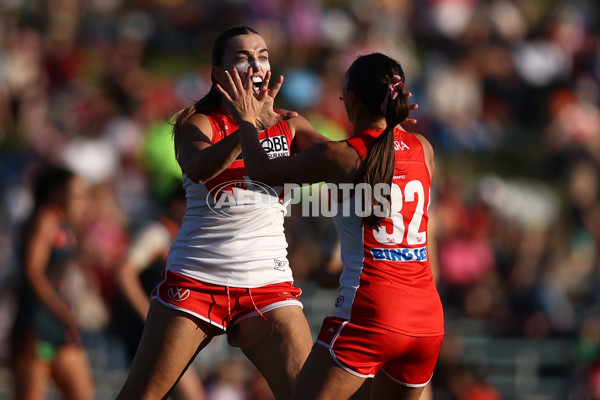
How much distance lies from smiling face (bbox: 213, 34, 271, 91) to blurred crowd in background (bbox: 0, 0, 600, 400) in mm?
4562

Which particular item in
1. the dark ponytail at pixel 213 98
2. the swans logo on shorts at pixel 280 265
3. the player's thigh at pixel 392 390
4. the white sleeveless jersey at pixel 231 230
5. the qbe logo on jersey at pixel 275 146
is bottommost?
the player's thigh at pixel 392 390

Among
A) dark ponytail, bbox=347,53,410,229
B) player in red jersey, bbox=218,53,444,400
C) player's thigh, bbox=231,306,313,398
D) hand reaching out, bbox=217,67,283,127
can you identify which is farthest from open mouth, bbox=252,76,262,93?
player's thigh, bbox=231,306,313,398

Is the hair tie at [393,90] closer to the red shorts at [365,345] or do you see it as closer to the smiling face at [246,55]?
the smiling face at [246,55]

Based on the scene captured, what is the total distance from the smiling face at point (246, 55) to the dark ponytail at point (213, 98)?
0.04 meters

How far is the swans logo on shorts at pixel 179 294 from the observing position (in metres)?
4.80

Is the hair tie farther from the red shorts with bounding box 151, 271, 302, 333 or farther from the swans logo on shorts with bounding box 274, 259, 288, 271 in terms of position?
the red shorts with bounding box 151, 271, 302, 333

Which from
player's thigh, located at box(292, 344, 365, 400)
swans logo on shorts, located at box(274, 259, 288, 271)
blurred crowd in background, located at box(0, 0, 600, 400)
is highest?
swans logo on shorts, located at box(274, 259, 288, 271)

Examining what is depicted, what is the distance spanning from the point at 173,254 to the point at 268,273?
0.51 m

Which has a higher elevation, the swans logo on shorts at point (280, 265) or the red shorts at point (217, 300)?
the swans logo on shorts at point (280, 265)

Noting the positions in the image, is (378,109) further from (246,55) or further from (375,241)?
(246,55)

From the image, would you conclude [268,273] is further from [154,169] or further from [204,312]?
[154,169]

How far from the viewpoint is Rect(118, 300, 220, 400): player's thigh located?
4.73m

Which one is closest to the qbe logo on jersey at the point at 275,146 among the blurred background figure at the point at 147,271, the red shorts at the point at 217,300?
the red shorts at the point at 217,300

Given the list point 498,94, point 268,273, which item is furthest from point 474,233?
point 268,273
